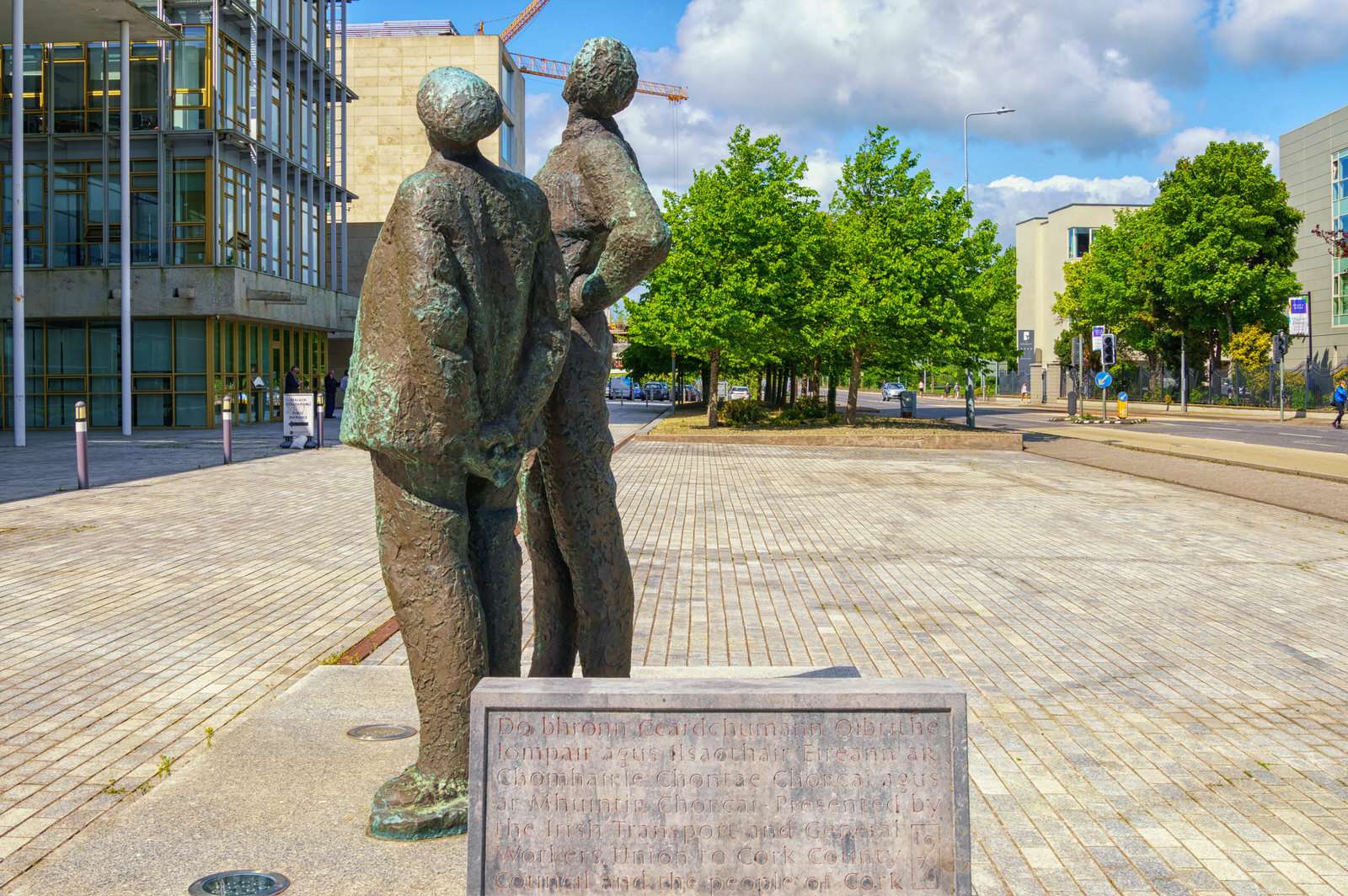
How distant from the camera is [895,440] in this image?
959 inches

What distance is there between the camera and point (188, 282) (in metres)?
28.8

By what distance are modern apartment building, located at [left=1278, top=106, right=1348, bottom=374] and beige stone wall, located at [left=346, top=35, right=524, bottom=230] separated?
43.3 m

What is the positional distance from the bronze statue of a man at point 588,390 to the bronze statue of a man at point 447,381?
283 millimetres

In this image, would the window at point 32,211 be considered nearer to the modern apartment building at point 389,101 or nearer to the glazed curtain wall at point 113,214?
the glazed curtain wall at point 113,214

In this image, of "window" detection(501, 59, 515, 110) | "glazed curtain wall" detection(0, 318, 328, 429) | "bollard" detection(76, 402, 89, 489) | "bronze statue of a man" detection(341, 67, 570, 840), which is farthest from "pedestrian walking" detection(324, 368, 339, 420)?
"bronze statue of a man" detection(341, 67, 570, 840)

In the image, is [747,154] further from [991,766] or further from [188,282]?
[991,766]

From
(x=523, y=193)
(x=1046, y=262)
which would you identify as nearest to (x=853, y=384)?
(x=523, y=193)

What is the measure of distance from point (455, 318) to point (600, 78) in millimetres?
1250

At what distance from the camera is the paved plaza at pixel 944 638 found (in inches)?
144

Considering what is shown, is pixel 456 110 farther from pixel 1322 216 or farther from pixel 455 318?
pixel 1322 216

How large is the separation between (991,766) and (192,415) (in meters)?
29.5

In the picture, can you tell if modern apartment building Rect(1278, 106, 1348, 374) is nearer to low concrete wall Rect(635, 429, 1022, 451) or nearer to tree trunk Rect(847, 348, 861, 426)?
tree trunk Rect(847, 348, 861, 426)

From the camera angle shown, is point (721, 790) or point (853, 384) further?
point (853, 384)

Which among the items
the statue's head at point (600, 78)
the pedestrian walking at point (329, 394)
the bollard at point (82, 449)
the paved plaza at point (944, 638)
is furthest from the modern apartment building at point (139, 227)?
the statue's head at point (600, 78)
